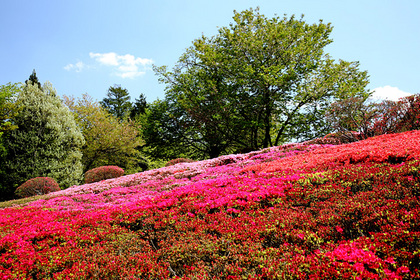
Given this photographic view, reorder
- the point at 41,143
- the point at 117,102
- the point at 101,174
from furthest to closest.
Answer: the point at 117,102
the point at 41,143
the point at 101,174

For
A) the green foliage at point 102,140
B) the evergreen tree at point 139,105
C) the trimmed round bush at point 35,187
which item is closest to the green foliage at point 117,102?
the evergreen tree at point 139,105

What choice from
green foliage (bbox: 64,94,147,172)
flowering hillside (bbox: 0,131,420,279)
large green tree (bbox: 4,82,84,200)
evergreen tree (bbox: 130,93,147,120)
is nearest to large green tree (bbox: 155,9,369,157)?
green foliage (bbox: 64,94,147,172)

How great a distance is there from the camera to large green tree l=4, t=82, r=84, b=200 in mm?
20078

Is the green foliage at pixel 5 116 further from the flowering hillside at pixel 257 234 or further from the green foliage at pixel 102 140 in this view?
the flowering hillside at pixel 257 234

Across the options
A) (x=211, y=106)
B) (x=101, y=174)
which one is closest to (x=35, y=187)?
(x=101, y=174)

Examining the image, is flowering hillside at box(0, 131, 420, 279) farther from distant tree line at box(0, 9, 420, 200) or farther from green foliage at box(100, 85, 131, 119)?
green foliage at box(100, 85, 131, 119)

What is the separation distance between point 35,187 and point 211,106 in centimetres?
1644

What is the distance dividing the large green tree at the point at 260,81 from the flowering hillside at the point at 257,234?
16.1 m

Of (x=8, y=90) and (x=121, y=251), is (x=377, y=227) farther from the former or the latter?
(x=8, y=90)

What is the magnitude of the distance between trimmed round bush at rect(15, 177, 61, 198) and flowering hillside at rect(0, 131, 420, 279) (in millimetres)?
12453

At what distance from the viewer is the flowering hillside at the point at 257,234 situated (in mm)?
2652

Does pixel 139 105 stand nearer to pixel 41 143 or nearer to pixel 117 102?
pixel 117 102

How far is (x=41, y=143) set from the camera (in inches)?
826

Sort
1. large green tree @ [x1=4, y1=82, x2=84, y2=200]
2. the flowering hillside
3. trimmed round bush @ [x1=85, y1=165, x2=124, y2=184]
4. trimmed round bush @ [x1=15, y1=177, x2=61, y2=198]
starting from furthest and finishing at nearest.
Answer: large green tree @ [x1=4, y1=82, x2=84, y2=200] → trimmed round bush @ [x1=85, y1=165, x2=124, y2=184] → trimmed round bush @ [x1=15, y1=177, x2=61, y2=198] → the flowering hillside
